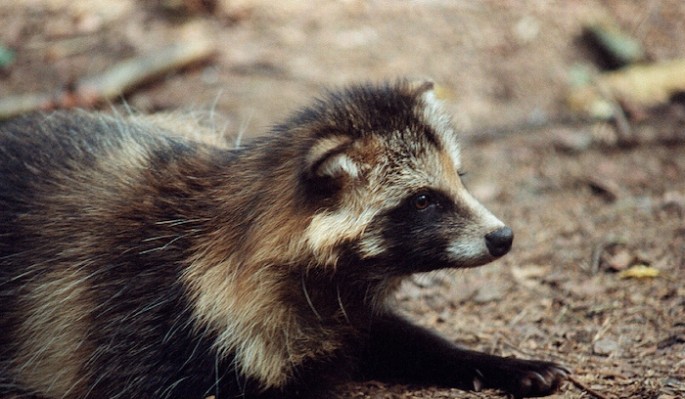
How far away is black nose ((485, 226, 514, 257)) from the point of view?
419 centimetres

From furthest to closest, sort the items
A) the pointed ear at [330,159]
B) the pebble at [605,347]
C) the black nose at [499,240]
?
the pebble at [605,347], the black nose at [499,240], the pointed ear at [330,159]

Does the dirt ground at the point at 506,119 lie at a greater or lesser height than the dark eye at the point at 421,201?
lesser

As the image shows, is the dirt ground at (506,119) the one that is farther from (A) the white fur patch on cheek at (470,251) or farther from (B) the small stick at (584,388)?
(A) the white fur patch on cheek at (470,251)

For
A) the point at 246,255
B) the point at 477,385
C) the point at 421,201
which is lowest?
the point at 477,385

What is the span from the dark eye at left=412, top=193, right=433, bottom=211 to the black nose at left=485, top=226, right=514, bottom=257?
1.14ft

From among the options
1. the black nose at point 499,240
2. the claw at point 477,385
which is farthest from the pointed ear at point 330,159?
the claw at point 477,385

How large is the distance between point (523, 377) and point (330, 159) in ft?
5.38

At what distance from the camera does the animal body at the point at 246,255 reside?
4207mm

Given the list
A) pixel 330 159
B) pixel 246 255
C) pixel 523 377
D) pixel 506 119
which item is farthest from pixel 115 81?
pixel 523 377

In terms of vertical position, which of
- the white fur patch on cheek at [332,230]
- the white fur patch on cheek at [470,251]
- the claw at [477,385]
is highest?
the white fur patch on cheek at [332,230]

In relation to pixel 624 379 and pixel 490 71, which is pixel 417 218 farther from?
pixel 490 71

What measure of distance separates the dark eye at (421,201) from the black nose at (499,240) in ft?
1.14

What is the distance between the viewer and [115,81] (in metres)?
9.05

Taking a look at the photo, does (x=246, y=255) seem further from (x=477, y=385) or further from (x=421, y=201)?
(x=477, y=385)
